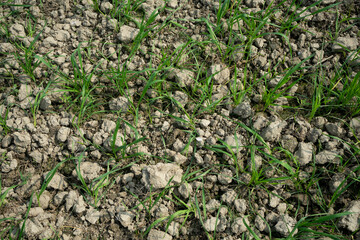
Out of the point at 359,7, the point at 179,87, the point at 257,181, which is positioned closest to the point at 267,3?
the point at 359,7

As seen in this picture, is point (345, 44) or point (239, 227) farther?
point (345, 44)

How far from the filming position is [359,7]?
2.27m

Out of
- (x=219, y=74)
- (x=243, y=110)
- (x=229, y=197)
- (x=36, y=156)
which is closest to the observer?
(x=229, y=197)

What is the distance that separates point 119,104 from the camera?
76.0 inches

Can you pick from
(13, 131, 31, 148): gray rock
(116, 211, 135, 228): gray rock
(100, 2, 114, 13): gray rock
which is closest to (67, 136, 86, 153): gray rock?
(13, 131, 31, 148): gray rock

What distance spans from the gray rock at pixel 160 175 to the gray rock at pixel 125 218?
0.63ft

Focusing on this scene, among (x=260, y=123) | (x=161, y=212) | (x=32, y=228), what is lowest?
(x=32, y=228)

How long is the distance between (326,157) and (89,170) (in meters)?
1.50

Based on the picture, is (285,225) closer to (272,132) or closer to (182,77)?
(272,132)

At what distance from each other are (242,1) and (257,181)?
1.48 meters

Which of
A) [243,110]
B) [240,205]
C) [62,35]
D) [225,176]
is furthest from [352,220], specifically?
[62,35]

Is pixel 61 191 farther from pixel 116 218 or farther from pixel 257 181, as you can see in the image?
pixel 257 181

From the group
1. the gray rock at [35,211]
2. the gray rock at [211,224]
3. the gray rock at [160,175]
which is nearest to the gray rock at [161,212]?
the gray rock at [160,175]

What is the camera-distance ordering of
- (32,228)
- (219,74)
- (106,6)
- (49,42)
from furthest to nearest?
(106,6) < (49,42) < (219,74) < (32,228)
